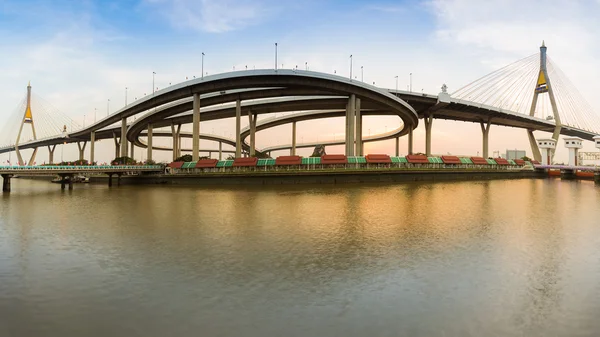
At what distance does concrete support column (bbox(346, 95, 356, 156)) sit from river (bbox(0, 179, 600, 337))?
43.2 metres

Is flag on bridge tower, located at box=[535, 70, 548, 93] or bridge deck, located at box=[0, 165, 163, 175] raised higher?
flag on bridge tower, located at box=[535, 70, 548, 93]

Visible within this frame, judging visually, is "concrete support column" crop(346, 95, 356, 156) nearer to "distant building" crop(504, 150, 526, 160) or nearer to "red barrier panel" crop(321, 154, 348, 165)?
"red barrier panel" crop(321, 154, 348, 165)

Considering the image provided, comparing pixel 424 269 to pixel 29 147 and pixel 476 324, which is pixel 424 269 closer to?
pixel 476 324

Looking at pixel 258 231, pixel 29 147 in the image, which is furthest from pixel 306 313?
pixel 29 147

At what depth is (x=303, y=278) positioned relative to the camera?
387 inches

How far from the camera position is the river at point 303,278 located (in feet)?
23.4

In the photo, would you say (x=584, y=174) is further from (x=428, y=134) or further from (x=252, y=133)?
(x=252, y=133)

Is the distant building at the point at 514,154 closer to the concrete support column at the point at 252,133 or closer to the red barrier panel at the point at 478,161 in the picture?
the red barrier panel at the point at 478,161

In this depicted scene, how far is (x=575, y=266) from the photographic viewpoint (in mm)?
10977

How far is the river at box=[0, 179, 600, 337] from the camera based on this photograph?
714 cm

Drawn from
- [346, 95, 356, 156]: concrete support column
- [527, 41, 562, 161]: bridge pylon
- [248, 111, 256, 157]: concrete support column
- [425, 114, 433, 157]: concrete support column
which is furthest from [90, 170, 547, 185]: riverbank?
[527, 41, 562, 161]: bridge pylon

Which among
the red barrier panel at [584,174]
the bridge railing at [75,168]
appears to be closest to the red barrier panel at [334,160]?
the bridge railing at [75,168]

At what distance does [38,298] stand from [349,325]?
25.4 feet

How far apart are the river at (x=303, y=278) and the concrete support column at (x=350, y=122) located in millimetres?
43248
